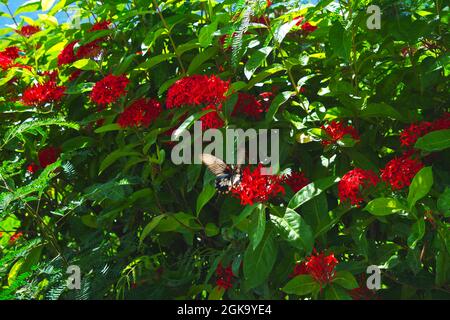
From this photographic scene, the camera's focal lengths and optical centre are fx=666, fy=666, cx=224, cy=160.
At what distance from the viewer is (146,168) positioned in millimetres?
2154

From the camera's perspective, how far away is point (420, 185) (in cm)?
164

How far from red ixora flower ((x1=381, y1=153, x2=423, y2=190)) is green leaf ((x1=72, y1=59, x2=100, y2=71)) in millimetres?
1117

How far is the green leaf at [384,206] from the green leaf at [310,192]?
0.15 metres

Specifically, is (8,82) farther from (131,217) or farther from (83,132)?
(131,217)

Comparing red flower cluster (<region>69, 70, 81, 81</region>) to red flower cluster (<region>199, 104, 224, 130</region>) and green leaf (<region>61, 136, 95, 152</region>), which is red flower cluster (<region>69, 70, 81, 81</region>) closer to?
green leaf (<region>61, 136, 95, 152</region>)

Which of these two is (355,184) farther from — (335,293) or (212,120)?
(212,120)

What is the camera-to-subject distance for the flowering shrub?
1770 mm

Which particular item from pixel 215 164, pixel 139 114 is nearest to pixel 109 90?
pixel 139 114

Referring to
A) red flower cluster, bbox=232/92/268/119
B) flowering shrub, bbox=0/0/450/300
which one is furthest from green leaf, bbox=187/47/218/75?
red flower cluster, bbox=232/92/268/119

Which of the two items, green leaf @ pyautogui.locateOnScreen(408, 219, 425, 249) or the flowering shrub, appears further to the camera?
the flowering shrub

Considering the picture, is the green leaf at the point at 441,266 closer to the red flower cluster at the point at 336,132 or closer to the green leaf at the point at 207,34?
the red flower cluster at the point at 336,132

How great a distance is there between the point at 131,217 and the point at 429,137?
1.05 meters

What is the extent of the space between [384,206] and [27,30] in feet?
6.04
